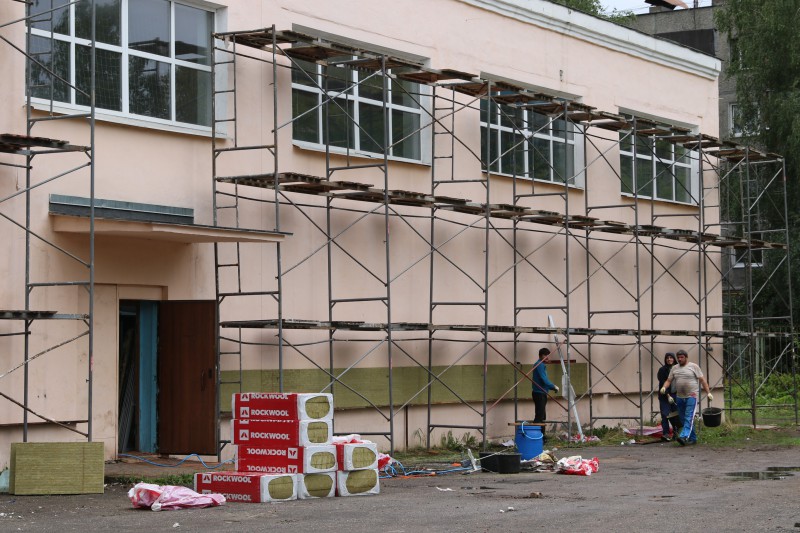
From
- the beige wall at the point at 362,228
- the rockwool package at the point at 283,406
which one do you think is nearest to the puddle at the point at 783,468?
the beige wall at the point at 362,228

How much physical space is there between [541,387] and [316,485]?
8.87 metres

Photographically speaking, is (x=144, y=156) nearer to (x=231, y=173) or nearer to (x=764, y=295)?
(x=231, y=173)

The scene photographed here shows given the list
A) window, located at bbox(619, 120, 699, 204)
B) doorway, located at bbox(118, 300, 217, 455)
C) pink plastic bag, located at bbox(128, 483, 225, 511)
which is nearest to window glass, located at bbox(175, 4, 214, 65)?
doorway, located at bbox(118, 300, 217, 455)

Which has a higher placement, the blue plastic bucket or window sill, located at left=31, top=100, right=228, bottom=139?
window sill, located at left=31, top=100, right=228, bottom=139

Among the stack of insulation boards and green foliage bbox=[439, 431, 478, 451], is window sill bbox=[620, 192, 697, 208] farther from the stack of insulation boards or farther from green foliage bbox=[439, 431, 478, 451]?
the stack of insulation boards

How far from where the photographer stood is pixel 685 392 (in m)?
22.5

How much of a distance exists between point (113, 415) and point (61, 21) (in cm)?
520

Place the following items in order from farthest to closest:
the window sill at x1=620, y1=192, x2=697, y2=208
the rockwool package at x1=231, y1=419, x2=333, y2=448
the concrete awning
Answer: the window sill at x1=620, y1=192, x2=697, y2=208 < the concrete awning < the rockwool package at x1=231, y1=419, x2=333, y2=448

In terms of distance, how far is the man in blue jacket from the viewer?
22.7 m

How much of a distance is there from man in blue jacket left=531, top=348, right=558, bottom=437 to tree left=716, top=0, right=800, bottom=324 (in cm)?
1728

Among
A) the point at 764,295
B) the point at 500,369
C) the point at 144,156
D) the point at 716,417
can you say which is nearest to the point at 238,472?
the point at 144,156

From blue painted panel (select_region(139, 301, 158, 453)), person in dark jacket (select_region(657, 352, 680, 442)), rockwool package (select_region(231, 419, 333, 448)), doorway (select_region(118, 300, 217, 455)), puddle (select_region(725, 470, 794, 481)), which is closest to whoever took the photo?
rockwool package (select_region(231, 419, 333, 448))

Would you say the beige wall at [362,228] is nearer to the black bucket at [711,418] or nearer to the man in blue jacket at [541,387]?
the man in blue jacket at [541,387]

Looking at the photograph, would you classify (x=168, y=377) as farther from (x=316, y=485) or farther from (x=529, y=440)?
(x=529, y=440)
